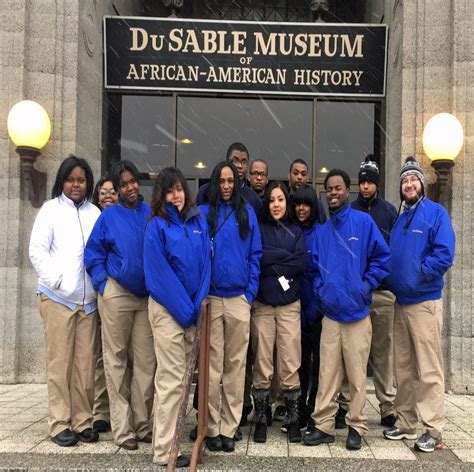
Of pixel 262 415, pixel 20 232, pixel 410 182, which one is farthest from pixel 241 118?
pixel 262 415

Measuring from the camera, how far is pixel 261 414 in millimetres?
4547

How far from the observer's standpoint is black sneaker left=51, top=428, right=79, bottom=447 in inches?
171

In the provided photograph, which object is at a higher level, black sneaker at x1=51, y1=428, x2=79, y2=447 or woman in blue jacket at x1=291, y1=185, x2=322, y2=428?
woman in blue jacket at x1=291, y1=185, x2=322, y2=428

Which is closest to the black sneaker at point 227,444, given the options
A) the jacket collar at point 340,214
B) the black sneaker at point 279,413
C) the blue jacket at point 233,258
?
the black sneaker at point 279,413

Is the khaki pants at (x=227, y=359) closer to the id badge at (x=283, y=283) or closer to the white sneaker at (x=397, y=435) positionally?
the id badge at (x=283, y=283)

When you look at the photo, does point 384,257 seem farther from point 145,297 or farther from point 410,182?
point 145,297

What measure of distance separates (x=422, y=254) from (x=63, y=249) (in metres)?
2.73

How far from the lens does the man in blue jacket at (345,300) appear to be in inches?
170

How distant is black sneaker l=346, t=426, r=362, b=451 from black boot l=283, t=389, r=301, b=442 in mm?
383

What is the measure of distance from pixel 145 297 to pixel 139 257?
315 millimetres

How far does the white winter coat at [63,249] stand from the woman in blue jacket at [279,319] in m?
1.35

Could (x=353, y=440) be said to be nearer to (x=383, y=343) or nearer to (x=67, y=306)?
(x=383, y=343)

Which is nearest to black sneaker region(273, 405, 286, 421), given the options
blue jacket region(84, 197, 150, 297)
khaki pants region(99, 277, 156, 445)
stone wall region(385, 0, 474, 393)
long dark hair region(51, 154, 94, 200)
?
khaki pants region(99, 277, 156, 445)

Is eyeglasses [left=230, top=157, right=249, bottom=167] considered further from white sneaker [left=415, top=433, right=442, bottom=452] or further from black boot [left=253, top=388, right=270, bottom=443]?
white sneaker [left=415, top=433, right=442, bottom=452]
